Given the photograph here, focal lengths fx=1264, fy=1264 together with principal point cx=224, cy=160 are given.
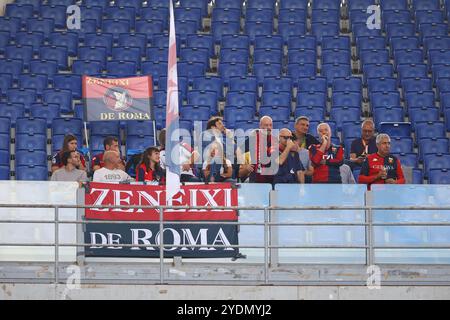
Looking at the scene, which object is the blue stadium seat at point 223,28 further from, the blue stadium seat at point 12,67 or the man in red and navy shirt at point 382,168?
the man in red and navy shirt at point 382,168

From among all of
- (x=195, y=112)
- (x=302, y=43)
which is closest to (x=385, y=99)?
(x=302, y=43)

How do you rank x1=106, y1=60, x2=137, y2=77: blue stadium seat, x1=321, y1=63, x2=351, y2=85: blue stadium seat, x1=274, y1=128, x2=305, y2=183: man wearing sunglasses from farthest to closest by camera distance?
1. x1=321, y1=63, x2=351, y2=85: blue stadium seat
2. x1=106, y1=60, x2=137, y2=77: blue stadium seat
3. x1=274, y1=128, x2=305, y2=183: man wearing sunglasses

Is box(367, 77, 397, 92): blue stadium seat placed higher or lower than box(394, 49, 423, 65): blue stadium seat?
lower

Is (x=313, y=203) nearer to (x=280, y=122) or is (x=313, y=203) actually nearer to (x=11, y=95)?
(x=280, y=122)

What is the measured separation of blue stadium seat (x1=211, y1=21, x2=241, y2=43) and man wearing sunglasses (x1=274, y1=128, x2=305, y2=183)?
8.53 metres

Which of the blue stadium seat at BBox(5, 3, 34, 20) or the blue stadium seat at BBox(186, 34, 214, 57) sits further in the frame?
the blue stadium seat at BBox(5, 3, 34, 20)

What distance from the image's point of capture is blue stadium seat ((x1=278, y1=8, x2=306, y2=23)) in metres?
23.2

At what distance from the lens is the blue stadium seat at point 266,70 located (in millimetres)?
21297

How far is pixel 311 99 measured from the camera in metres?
20.1

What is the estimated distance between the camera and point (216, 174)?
15023mm

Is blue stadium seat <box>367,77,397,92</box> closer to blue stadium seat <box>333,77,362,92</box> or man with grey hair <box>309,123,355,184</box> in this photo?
blue stadium seat <box>333,77,362,92</box>

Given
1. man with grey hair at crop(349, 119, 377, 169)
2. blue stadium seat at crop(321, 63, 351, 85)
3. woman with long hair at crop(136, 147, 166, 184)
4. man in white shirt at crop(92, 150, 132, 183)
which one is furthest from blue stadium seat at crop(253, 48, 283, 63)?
man in white shirt at crop(92, 150, 132, 183)
